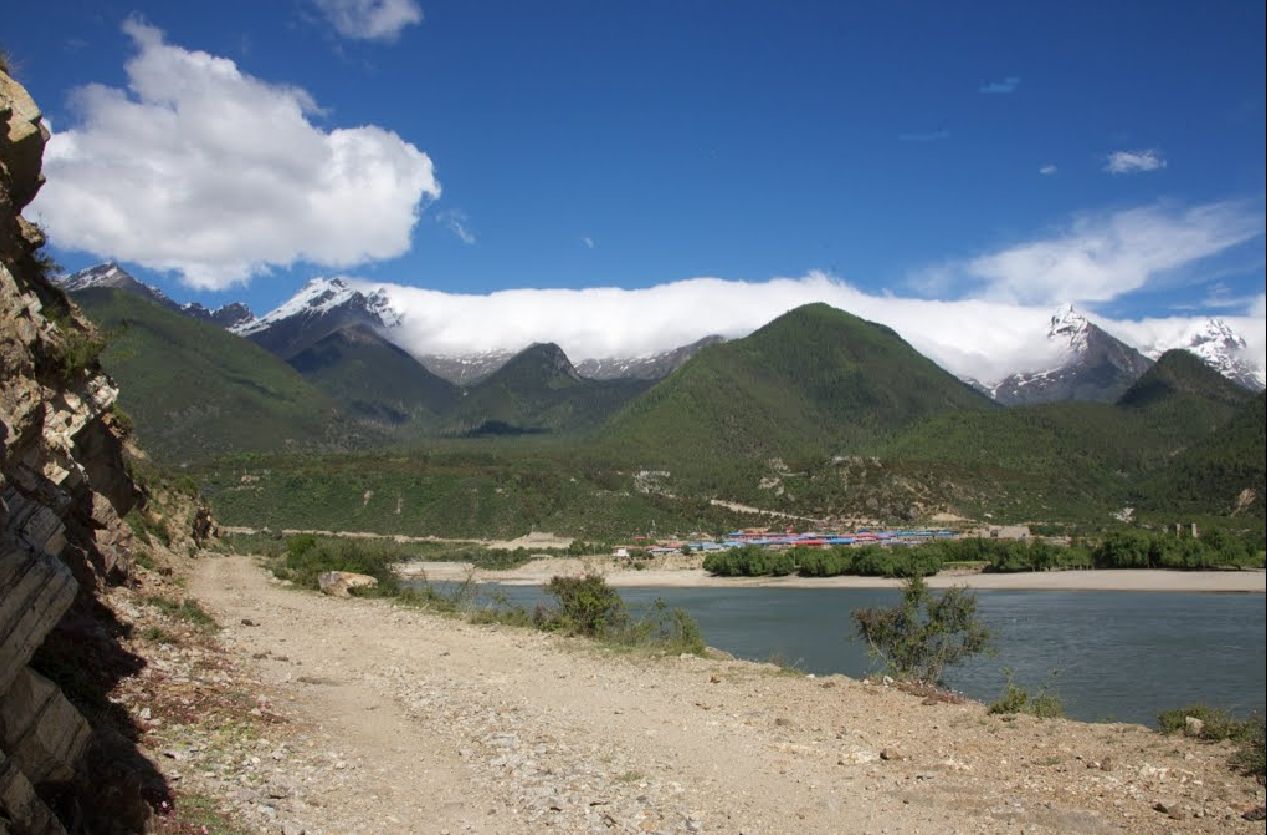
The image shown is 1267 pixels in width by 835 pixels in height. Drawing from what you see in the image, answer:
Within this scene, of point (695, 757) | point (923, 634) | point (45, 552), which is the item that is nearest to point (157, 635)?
point (45, 552)

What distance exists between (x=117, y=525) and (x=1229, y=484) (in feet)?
462

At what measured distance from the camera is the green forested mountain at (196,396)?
134250mm

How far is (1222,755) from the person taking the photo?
33.6 ft

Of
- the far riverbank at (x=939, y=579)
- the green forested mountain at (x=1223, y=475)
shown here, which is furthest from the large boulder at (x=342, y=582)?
the green forested mountain at (x=1223, y=475)

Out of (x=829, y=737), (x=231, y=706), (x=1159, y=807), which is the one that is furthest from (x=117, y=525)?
(x=1159, y=807)

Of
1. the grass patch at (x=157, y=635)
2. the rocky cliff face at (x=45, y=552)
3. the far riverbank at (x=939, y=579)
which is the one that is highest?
the rocky cliff face at (x=45, y=552)

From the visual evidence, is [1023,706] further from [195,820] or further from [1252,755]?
[195,820]

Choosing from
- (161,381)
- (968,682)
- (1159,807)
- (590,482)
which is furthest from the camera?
(161,381)

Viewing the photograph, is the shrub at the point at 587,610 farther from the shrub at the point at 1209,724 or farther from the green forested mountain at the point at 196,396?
the green forested mountain at the point at 196,396

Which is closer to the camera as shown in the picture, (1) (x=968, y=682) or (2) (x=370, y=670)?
(2) (x=370, y=670)

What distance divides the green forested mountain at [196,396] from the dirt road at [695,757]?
11297 centimetres

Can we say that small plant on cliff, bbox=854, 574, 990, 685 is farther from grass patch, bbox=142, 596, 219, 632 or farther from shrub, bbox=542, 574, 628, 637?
grass patch, bbox=142, 596, 219, 632

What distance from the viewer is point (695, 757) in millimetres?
10172

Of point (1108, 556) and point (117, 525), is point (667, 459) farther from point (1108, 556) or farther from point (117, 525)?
point (117, 525)
